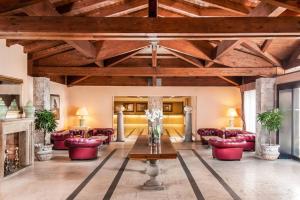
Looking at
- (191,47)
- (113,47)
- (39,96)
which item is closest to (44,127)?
(39,96)

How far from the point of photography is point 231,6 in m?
6.53

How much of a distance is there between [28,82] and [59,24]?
5082 mm

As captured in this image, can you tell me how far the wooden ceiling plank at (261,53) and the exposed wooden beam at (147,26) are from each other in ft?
10.5

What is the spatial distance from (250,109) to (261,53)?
4.61 metres

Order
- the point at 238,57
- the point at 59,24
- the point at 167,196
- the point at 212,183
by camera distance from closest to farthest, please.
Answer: the point at 59,24 → the point at 167,196 → the point at 212,183 → the point at 238,57

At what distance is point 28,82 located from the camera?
10000 millimetres

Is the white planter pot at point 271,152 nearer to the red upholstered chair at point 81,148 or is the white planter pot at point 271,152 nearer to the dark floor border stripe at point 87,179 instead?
the dark floor border stripe at point 87,179

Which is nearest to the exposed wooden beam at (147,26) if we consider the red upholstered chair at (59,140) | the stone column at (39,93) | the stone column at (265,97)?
the stone column at (39,93)

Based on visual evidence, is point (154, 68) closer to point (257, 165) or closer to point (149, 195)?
point (257, 165)

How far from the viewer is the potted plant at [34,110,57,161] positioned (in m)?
9.55

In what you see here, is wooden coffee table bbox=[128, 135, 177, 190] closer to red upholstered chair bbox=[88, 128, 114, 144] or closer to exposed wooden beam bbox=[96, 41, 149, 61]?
exposed wooden beam bbox=[96, 41, 149, 61]

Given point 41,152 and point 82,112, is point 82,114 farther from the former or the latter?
point 41,152

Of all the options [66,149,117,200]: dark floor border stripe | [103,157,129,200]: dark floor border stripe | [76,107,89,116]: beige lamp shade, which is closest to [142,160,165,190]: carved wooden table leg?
[103,157,129,200]: dark floor border stripe

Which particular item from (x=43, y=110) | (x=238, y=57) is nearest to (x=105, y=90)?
(x=43, y=110)
